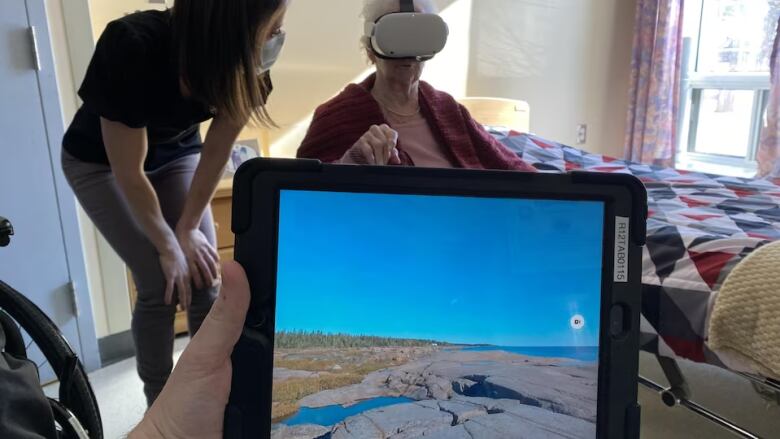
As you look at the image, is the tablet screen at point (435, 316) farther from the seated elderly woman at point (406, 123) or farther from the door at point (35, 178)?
the door at point (35, 178)

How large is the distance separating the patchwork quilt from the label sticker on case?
654 millimetres

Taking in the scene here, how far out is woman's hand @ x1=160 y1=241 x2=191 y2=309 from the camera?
1095 mm

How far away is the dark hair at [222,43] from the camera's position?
93 centimetres

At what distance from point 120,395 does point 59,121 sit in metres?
0.85

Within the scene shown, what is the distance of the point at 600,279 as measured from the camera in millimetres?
463

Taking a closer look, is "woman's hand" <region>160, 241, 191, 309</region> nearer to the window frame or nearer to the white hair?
the white hair

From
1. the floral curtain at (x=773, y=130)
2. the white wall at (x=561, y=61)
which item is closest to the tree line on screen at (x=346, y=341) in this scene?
the white wall at (x=561, y=61)

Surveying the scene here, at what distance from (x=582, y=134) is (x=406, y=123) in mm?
2441

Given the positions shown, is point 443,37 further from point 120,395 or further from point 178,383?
point 120,395

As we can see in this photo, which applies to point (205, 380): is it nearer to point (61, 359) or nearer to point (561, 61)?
point (61, 359)

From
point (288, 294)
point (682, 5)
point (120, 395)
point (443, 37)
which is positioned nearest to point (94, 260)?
point (120, 395)

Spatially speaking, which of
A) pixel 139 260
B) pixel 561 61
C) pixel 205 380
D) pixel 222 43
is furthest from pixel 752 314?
pixel 561 61

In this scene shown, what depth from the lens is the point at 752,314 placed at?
95 centimetres

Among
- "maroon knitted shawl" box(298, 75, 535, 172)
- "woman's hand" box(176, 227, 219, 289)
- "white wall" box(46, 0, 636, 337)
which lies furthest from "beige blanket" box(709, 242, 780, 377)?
"white wall" box(46, 0, 636, 337)
